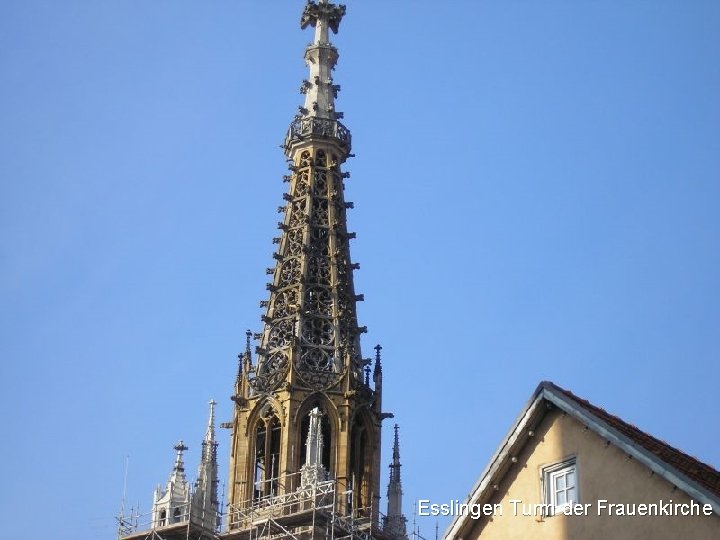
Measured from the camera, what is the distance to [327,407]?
68062 millimetres

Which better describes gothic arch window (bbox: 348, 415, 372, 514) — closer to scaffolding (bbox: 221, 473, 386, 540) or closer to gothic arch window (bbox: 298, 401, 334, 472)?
scaffolding (bbox: 221, 473, 386, 540)

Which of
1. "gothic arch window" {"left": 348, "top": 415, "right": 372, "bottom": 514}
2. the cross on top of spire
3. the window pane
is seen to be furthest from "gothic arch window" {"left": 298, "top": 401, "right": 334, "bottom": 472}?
the window pane

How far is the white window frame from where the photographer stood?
103ft

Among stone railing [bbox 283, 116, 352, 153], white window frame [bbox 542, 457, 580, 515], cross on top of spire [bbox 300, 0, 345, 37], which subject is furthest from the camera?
cross on top of spire [bbox 300, 0, 345, 37]

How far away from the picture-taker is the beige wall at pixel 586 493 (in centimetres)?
2931

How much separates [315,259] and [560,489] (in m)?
41.9

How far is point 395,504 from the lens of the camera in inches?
2697

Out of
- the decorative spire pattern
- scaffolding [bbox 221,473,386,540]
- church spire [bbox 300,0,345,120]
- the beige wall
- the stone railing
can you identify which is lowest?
the beige wall

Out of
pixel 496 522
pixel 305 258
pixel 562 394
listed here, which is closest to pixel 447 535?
pixel 496 522

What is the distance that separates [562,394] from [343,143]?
45.6 metres

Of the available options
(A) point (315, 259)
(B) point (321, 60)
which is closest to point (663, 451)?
(A) point (315, 259)

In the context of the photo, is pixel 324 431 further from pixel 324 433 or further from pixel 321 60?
pixel 321 60

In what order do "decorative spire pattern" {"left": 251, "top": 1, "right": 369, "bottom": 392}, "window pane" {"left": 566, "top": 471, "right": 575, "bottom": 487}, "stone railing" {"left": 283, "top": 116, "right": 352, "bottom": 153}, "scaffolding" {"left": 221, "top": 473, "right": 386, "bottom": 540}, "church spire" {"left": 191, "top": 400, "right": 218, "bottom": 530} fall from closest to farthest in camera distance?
"window pane" {"left": 566, "top": 471, "right": 575, "bottom": 487} < "scaffolding" {"left": 221, "top": 473, "right": 386, "bottom": 540} < "church spire" {"left": 191, "top": 400, "right": 218, "bottom": 530} < "decorative spire pattern" {"left": 251, "top": 1, "right": 369, "bottom": 392} < "stone railing" {"left": 283, "top": 116, "right": 352, "bottom": 153}

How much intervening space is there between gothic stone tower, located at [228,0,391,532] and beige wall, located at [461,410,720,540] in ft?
107
